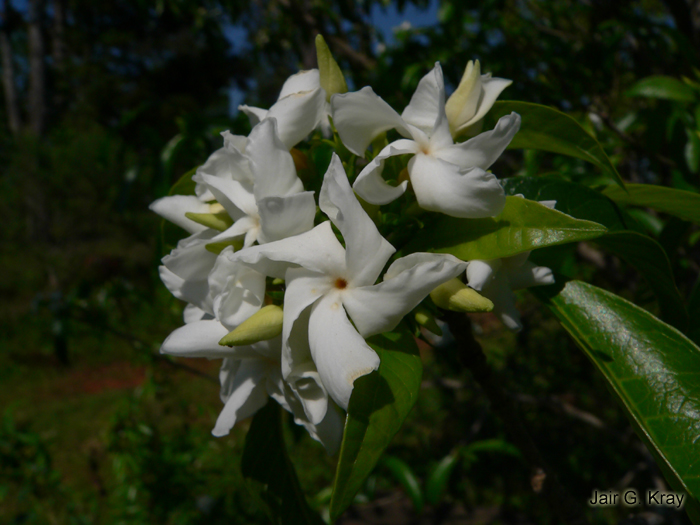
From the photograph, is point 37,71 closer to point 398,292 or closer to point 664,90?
point 664,90

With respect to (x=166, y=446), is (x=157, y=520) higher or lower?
lower

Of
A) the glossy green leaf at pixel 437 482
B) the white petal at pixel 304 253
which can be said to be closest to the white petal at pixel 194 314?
the white petal at pixel 304 253

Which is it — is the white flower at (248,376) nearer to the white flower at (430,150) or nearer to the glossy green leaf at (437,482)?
the white flower at (430,150)

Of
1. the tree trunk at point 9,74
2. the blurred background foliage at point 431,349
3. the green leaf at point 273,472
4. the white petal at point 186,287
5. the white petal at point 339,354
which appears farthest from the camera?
the tree trunk at point 9,74

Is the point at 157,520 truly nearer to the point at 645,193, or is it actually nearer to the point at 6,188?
the point at 645,193

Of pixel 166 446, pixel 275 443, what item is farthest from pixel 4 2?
pixel 275 443

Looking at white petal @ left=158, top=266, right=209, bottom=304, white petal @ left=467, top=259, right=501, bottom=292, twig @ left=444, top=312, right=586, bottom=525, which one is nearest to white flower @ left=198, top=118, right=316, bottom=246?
white petal @ left=158, top=266, right=209, bottom=304
